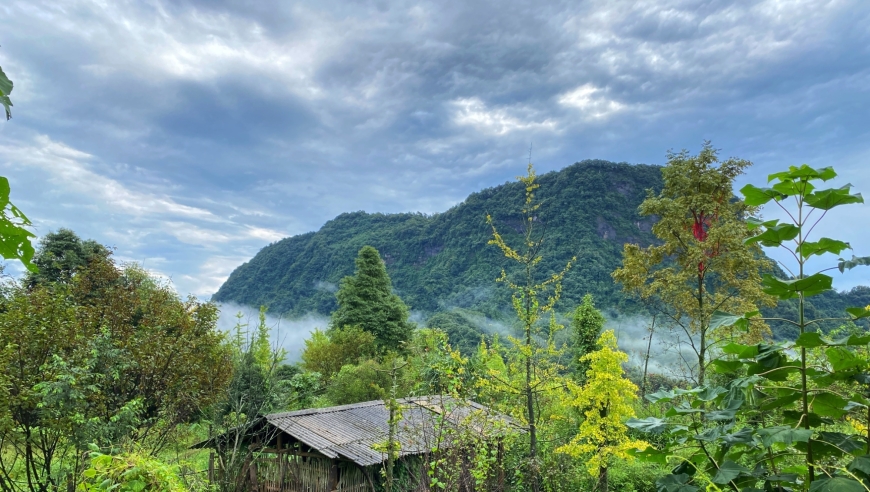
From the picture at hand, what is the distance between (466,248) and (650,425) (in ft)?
221

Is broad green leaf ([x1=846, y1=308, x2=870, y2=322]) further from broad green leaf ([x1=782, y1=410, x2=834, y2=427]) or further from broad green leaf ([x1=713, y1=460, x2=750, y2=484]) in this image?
broad green leaf ([x1=713, y1=460, x2=750, y2=484])

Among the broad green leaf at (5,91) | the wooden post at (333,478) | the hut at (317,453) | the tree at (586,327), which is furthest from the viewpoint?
the tree at (586,327)

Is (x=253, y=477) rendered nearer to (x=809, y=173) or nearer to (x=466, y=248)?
(x=809, y=173)

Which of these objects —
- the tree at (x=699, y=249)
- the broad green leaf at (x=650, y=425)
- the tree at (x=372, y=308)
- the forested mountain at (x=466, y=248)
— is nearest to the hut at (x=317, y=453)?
the tree at (x=699, y=249)

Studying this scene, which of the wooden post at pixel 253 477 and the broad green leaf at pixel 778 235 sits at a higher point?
the broad green leaf at pixel 778 235

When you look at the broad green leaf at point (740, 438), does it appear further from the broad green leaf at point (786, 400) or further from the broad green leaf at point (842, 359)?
the broad green leaf at point (842, 359)

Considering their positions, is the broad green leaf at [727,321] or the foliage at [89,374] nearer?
the broad green leaf at [727,321]

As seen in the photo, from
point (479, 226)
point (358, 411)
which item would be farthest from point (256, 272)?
point (358, 411)

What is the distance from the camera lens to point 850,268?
1.52 meters

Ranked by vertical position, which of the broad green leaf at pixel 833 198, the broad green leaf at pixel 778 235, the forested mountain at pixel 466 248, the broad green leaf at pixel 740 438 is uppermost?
the forested mountain at pixel 466 248

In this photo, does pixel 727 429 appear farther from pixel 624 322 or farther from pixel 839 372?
pixel 624 322

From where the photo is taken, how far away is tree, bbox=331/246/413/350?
97.5 feet

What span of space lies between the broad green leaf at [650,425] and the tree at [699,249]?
33.6 ft

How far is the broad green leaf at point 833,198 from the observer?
152 cm
